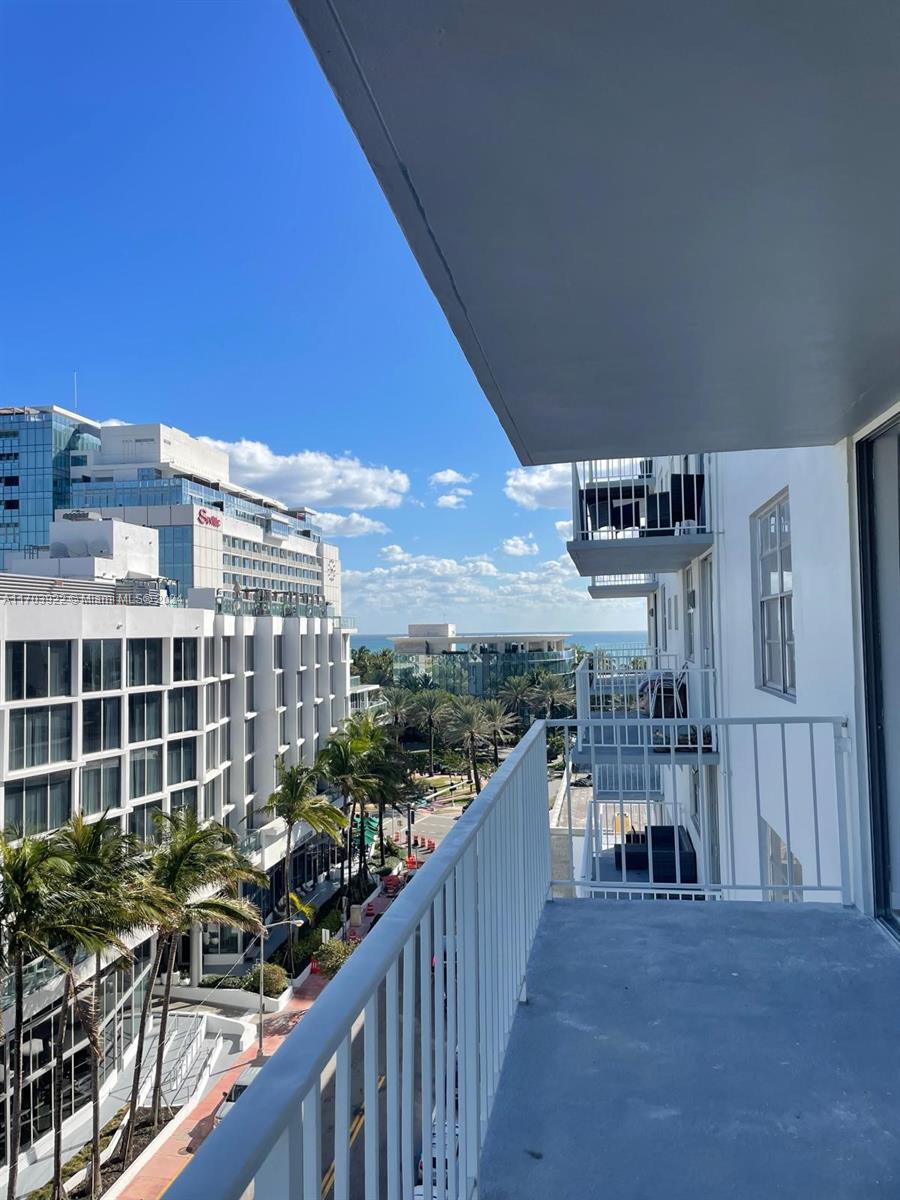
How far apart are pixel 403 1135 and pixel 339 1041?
0.50 m

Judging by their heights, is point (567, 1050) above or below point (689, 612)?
below

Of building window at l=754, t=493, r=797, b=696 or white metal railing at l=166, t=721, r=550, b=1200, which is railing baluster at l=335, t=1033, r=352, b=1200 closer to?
white metal railing at l=166, t=721, r=550, b=1200

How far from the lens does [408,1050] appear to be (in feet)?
4.27

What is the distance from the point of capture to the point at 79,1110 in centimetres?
1565

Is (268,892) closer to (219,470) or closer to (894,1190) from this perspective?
(894,1190)

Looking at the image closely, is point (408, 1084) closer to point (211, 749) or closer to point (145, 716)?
point (145, 716)

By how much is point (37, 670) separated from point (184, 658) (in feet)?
19.5

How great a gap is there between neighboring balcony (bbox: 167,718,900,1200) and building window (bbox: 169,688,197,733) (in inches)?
731

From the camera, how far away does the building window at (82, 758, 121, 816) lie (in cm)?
1698

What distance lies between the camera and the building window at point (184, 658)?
68.3ft

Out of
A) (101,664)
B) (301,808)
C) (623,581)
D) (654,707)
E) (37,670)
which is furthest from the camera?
(301,808)

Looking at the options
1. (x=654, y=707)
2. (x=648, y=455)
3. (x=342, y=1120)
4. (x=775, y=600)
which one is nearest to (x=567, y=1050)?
(x=342, y=1120)

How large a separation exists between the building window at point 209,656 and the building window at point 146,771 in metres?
3.46

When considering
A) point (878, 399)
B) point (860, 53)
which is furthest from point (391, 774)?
point (860, 53)
